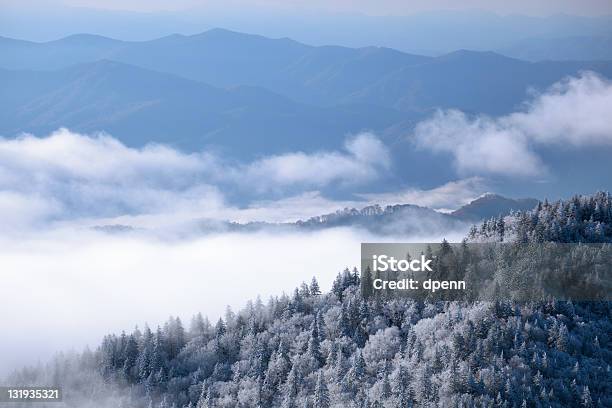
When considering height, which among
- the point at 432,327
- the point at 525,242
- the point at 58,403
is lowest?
the point at 58,403

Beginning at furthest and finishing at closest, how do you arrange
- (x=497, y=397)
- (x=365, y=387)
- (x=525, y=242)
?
1. (x=525, y=242)
2. (x=365, y=387)
3. (x=497, y=397)

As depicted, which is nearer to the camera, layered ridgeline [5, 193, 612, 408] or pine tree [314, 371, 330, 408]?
layered ridgeline [5, 193, 612, 408]

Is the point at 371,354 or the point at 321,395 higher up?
the point at 371,354

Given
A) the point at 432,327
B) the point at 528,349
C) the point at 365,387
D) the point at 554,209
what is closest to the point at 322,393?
the point at 365,387

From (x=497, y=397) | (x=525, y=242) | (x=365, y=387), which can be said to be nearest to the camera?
(x=497, y=397)

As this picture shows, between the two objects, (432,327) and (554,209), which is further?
(554,209)

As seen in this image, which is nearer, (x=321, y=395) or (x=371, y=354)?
(x=321, y=395)

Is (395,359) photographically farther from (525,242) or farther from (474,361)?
(525,242)

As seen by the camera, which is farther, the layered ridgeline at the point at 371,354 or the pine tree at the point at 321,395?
the pine tree at the point at 321,395
